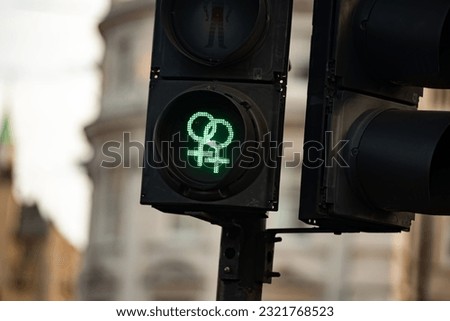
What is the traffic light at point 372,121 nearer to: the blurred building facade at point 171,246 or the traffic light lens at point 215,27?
the traffic light lens at point 215,27

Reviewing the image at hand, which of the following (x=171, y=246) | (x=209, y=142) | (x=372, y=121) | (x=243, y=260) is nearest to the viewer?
(x=209, y=142)

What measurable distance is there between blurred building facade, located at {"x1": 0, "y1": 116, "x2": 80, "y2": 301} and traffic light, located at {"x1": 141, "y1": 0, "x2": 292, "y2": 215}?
4595 centimetres

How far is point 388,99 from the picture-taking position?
5.59 m

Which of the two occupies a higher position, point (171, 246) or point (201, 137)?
point (201, 137)

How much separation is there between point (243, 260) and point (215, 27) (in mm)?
866

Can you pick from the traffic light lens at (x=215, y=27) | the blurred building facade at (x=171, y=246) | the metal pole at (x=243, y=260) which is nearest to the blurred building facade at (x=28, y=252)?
the blurred building facade at (x=171, y=246)

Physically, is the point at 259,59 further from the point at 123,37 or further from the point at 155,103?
the point at 123,37

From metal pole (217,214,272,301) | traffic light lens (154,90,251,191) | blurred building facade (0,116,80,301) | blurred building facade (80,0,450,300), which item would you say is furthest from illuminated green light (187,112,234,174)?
blurred building facade (0,116,80,301)

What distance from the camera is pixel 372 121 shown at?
542cm

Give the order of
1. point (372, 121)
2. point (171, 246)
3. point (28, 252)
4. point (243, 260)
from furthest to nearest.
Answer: point (28, 252)
point (171, 246)
point (243, 260)
point (372, 121)

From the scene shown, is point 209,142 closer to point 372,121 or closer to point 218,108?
point 218,108

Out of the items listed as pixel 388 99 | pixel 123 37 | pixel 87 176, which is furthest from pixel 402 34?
pixel 87 176

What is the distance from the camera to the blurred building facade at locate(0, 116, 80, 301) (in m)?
58.4

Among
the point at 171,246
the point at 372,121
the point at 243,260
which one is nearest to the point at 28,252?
the point at 171,246
